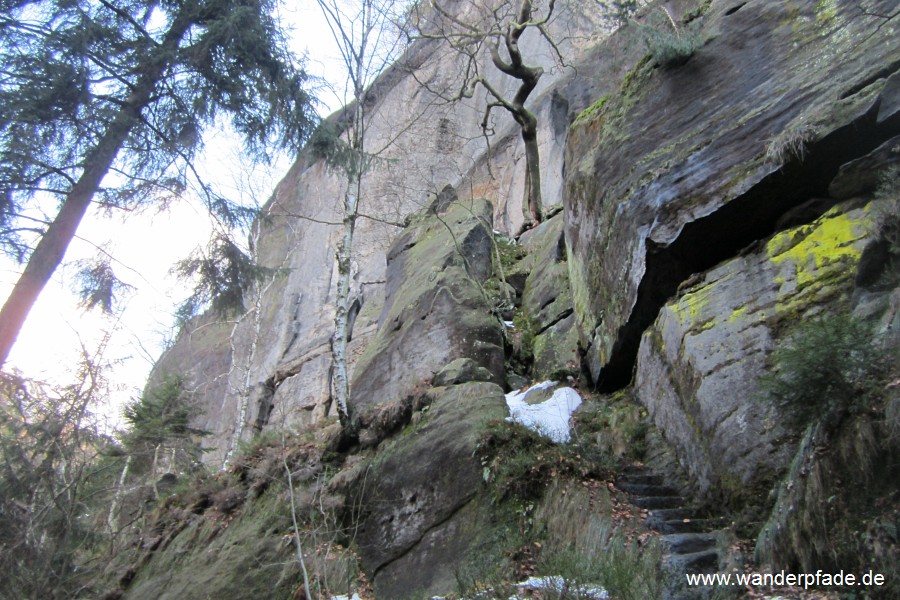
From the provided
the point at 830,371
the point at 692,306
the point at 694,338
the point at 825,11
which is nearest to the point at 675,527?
the point at 694,338

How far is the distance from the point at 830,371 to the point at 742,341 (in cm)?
177

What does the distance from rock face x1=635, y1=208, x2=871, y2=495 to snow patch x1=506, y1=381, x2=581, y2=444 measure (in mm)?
1339

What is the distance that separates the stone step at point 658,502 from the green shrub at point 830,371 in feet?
6.02

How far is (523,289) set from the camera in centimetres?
1423

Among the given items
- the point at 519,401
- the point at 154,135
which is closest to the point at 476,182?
the point at 519,401

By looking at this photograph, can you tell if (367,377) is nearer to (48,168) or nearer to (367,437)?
(367,437)

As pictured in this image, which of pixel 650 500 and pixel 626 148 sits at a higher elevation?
pixel 626 148

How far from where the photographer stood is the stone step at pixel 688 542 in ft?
17.7

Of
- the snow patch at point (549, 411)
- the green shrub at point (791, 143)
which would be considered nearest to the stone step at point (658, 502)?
the snow patch at point (549, 411)

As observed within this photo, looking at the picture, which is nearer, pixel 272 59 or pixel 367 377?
pixel 272 59

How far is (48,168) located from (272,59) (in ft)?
9.97

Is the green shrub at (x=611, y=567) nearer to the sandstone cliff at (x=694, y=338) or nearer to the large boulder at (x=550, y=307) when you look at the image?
the sandstone cliff at (x=694, y=338)

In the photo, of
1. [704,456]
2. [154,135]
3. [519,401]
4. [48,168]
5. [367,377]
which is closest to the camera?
[704,456]

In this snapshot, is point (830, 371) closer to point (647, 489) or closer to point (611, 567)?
point (611, 567)
